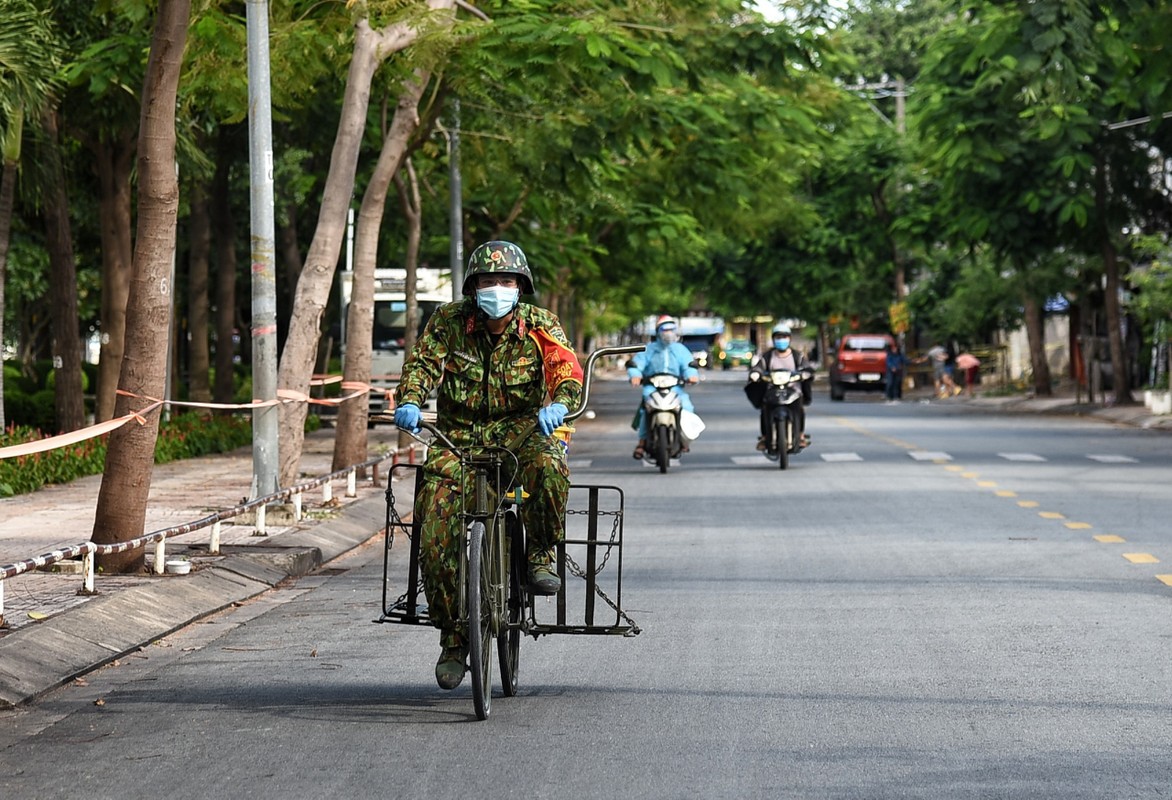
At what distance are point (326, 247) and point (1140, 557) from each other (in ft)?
25.9

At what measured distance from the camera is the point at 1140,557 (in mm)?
14125

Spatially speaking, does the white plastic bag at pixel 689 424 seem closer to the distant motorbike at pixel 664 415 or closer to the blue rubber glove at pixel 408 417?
the distant motorbike at pixel 664 415

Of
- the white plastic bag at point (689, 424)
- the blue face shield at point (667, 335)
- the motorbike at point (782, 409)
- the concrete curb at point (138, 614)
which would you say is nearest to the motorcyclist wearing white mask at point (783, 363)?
the motorbike at point (782, 409)

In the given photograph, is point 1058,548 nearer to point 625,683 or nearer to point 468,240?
point 625,683

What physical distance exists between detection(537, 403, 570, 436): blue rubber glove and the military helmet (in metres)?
0.59

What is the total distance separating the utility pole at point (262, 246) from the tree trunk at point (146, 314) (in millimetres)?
3656

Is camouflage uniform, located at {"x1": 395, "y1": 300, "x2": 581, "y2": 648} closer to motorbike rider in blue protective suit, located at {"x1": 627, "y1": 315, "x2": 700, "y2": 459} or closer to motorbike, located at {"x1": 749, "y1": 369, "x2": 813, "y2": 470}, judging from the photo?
motorbike rider in blue protective suit, located at {"x1": 627, "y1": 315, "x2": 700, "y2": 459}

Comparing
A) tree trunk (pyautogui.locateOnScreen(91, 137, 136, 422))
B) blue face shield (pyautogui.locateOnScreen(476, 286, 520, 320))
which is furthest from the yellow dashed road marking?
tree trunk (pyautogui.locateOnScreen(91, 137, 136, 422))

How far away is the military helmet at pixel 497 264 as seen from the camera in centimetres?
825

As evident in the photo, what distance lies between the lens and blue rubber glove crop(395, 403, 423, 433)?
796 cm

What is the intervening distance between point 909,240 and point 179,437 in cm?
3577

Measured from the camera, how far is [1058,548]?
48.6ft

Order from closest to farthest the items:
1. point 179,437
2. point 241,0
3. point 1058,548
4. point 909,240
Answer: point 1058,548
point 241,0
point 179,437
point 909,240

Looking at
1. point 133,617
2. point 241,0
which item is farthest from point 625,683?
point 241,0
